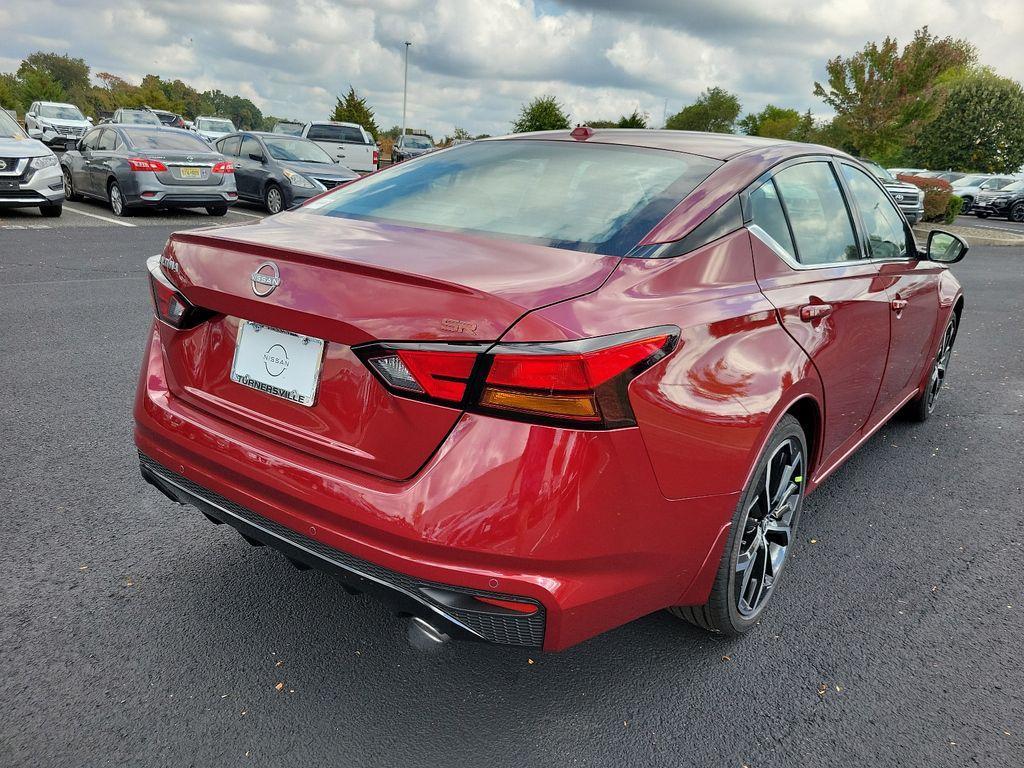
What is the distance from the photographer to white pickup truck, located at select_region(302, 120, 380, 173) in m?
20.3

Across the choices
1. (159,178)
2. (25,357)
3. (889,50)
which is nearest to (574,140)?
(25,357)

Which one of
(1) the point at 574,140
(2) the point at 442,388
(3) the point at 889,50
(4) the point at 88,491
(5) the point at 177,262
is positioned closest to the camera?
(2) the point at 442,388

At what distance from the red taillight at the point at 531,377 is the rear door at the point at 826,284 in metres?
0.86

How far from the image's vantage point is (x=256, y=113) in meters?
130

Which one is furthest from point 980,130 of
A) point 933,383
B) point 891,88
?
point 933,383

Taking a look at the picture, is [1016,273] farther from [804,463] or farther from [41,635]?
[41,635]

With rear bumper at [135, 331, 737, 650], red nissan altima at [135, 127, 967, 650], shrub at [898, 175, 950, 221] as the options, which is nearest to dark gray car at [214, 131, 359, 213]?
red nissan altima at [135, 127, 967, 650]

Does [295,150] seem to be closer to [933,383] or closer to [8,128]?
[8,128]

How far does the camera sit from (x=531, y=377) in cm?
177

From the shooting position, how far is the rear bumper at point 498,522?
1.80 meters

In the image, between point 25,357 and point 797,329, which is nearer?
point 797,329

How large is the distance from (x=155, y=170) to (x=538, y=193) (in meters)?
11.8

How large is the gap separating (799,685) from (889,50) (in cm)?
3111

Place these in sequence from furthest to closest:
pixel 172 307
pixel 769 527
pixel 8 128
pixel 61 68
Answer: pixel 61 68, pixel 8 128, pixel 769 527, pixel 172 307
